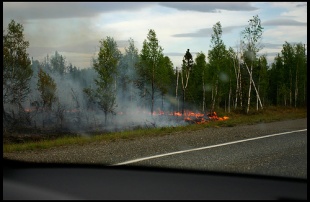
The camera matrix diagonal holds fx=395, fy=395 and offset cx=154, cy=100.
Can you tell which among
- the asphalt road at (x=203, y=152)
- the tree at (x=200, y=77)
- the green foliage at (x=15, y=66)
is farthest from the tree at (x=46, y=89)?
the asphalt road at (x=203, y=152)

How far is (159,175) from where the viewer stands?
1.94m

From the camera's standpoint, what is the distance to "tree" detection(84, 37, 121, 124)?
51000mm

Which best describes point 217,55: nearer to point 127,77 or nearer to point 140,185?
point 127,77

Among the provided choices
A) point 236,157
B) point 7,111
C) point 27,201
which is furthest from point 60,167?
point 7,111

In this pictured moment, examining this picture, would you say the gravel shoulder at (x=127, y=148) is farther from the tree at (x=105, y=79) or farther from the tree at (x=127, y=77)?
the tree at (x=127, y=77)

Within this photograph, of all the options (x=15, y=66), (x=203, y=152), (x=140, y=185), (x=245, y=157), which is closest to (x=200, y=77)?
(x=15, y=66)

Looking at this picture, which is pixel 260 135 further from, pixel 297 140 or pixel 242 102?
pixel 242 102

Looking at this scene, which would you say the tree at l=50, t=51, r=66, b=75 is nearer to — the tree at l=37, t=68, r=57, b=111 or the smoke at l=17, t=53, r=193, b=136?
the smoke at l=17, t=53, r=193, b=136

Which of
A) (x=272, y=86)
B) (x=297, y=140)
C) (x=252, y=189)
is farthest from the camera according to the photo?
(x=272, y=86)

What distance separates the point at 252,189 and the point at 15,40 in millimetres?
44644

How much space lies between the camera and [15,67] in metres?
42.1

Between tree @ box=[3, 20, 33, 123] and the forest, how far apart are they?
0.10 metres

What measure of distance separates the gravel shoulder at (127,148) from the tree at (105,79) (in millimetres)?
39588

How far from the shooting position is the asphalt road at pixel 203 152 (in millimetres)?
6328
